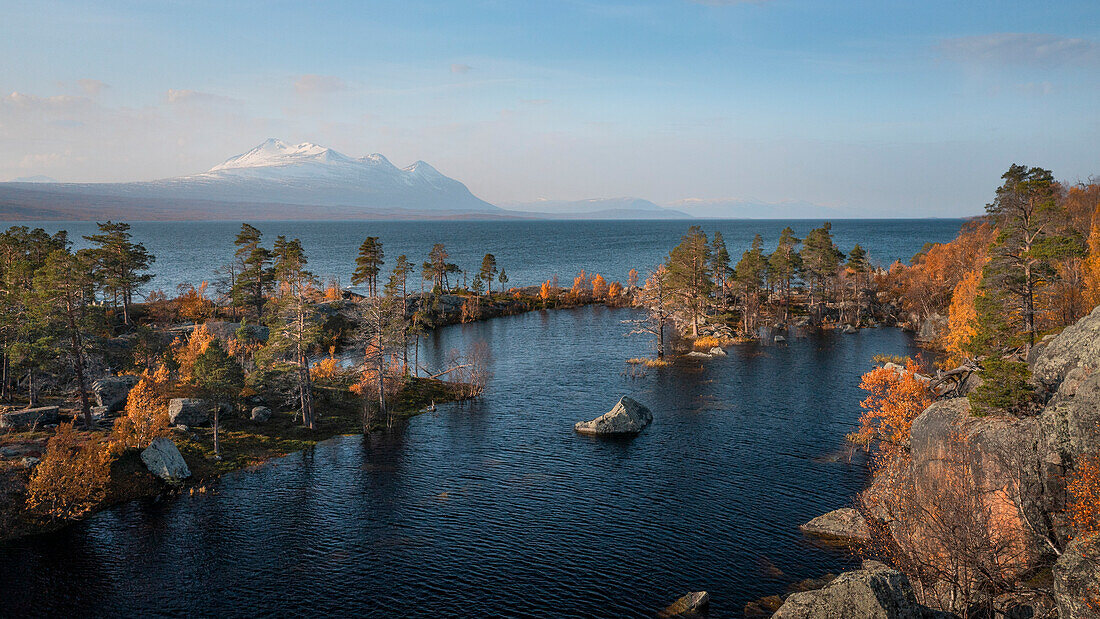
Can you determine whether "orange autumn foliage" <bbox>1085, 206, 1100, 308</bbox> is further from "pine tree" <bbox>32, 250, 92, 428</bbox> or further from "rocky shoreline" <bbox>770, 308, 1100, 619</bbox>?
"pine tree" <bbox>32, 250, 92, 428</bbox>

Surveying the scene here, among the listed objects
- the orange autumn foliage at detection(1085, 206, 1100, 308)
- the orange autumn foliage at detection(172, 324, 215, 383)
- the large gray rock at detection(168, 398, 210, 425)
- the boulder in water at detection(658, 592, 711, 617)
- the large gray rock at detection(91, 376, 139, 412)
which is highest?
the orange autumn foliage at detection(1085, 206, 1100, 308)

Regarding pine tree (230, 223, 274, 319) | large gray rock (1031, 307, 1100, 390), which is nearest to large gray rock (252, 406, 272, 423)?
pine tree (230, 223, 274, 319)

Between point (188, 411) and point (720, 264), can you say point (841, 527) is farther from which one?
point (720, 264)

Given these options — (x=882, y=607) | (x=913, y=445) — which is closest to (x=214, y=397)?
(x=882, y=607)

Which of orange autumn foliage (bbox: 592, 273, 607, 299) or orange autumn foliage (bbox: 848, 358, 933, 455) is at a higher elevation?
orange autumn foliage (bbox: 592, 273, 607, 299)

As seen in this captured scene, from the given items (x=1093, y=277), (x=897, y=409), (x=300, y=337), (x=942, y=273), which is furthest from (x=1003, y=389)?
(x=942, y=273)

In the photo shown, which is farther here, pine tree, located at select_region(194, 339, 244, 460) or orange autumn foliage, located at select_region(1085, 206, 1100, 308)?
orange autumn foliage, located at select_region(1085, 206, 1100, 308)
